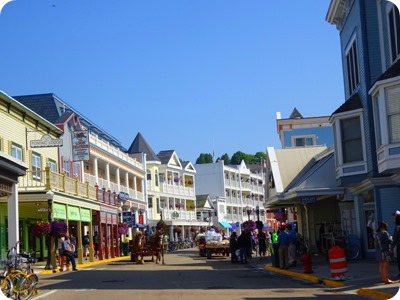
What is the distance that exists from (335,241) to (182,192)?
211ft

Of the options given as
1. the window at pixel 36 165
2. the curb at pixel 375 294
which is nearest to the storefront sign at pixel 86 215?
the window at pixel 36 165

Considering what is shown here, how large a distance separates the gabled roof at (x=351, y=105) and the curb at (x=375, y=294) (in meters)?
13.0

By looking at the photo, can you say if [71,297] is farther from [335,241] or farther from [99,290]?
[335,241]

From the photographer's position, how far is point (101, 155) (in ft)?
182

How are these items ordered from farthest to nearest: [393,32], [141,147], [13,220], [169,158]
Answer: [169,158] < [141,147] < [13,220] < [393,32]

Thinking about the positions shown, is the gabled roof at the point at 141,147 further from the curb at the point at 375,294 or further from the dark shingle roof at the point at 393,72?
the curb at the point at 375,294

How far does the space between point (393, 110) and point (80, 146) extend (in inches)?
986

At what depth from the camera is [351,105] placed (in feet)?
94.6

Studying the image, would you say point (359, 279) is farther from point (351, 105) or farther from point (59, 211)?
point (59, 211)

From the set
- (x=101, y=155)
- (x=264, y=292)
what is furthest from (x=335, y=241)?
(x=101, y=155)

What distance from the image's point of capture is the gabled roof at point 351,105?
2860cm

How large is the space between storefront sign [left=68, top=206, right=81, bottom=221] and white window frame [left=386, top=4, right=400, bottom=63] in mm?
19516

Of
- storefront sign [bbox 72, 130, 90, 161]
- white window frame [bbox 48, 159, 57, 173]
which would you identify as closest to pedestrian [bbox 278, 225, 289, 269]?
white window frame [bbox 48, 159, 57, 173]

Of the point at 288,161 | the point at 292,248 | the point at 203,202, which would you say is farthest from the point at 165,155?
the point at 292,248
